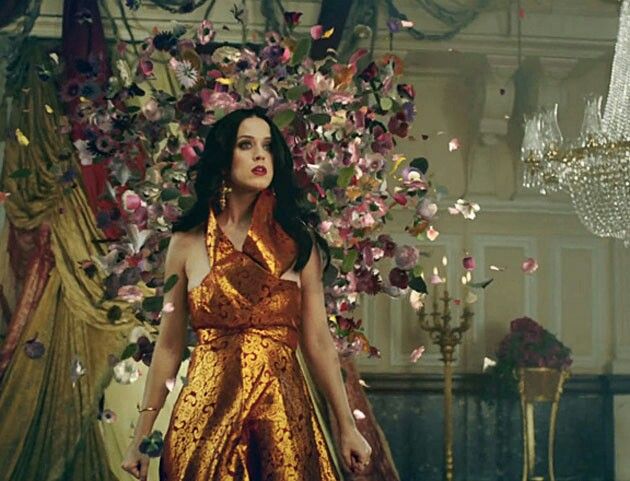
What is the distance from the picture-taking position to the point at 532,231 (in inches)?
339

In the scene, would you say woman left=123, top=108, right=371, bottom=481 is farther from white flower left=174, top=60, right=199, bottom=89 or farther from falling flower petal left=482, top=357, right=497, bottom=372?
falling flower petal left=482, top=357, right=497, bottom=372

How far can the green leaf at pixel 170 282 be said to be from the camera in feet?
12.8

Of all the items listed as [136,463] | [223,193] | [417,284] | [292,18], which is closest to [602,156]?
[417,284]

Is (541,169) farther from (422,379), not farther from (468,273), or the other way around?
(422,379)

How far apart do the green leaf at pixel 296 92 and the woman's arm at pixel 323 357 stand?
440mm

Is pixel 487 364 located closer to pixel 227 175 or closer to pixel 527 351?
pixel 527 351

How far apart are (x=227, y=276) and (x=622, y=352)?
17.1ft

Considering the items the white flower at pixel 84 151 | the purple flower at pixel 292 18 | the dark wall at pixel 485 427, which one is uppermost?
the purple flower at pixel 292 18

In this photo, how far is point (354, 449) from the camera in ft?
12.8

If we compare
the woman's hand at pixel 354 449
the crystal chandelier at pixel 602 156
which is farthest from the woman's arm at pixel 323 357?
the crystal chandelier at pixel 602 156

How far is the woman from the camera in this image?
12.2 feet

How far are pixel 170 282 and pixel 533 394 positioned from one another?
15.1 ft

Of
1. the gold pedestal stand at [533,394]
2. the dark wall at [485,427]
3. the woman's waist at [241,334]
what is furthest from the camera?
the dark wall at [485,427]

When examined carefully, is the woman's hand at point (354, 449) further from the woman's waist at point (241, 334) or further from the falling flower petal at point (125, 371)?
the falling flower petal at point (125, 371)
